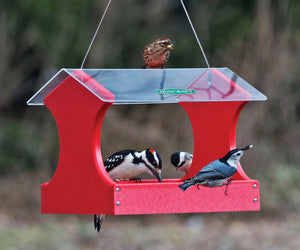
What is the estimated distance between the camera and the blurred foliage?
1006 cm

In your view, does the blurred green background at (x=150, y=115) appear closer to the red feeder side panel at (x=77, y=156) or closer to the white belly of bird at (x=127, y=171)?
the white belly of bird at (x=127, y=171)

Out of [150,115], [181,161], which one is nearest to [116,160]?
[181,161]

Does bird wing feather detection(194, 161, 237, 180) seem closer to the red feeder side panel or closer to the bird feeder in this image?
the bird feeder

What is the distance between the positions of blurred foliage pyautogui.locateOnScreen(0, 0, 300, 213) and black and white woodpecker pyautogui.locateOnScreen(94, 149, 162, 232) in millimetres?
4571

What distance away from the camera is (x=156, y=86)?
13.5 feet

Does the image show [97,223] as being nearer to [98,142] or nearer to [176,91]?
[98,142]

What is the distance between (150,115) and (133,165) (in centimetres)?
586

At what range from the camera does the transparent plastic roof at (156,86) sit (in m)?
3.93

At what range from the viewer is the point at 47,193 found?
4137mm

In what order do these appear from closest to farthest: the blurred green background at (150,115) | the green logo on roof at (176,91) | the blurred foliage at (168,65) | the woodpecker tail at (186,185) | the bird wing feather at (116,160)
Result: the woodpecker tail at (186,185) → the green logo on roof at (176,91) → the bird wing feather at (116,160) → the blurred green background at (150,115) → the blurred foliage at (168,65)

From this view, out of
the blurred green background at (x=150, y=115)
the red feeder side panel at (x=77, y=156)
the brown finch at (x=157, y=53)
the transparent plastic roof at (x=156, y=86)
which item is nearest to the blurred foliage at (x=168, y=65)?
the blurred green background at (x=150, y=115)

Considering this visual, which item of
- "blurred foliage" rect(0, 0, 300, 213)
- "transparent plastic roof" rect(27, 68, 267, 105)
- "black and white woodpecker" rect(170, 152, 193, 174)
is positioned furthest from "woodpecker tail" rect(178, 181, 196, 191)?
"blurred foliage" rect(0, 0, 300, 213)

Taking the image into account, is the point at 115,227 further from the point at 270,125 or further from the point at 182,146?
the point at 270,125

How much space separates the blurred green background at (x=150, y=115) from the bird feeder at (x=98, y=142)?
14.8 ft
